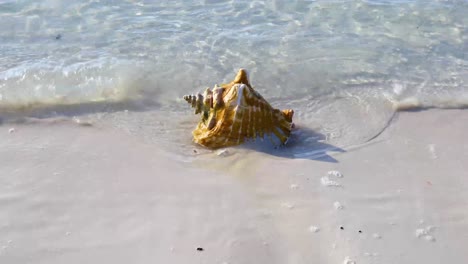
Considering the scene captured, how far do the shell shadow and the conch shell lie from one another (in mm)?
63

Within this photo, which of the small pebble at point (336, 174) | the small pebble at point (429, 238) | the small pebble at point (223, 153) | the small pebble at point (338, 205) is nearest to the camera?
the small pebble at point (429, 238)

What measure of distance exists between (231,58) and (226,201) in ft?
8.87

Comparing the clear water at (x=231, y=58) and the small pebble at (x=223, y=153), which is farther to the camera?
the clear water at (x=231, y=58)

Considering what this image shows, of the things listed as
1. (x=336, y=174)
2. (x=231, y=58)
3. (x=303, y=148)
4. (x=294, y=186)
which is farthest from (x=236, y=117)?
(x=231, y=58)

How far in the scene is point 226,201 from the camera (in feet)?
12.6

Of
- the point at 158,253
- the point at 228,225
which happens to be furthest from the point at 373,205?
the point at 158,253

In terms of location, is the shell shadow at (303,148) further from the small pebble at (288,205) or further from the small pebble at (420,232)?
the small pebble at (420,232)

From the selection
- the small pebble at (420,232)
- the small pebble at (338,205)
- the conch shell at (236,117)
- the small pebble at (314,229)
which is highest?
the conch shell at (236,117)

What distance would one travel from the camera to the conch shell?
4457mm

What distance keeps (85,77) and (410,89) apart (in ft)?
10.3

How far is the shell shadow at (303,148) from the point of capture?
14.6ft

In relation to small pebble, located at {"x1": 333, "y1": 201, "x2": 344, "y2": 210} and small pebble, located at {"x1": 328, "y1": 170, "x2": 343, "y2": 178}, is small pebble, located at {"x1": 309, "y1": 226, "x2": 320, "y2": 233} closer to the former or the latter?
small pebble, located at {"x1": 333, "y1": 201, "x2": 344, "y2": 210}

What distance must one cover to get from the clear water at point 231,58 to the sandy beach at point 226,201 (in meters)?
0.42

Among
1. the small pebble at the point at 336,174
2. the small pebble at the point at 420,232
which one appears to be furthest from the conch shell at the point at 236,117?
the small pebble at the point at 420,232
